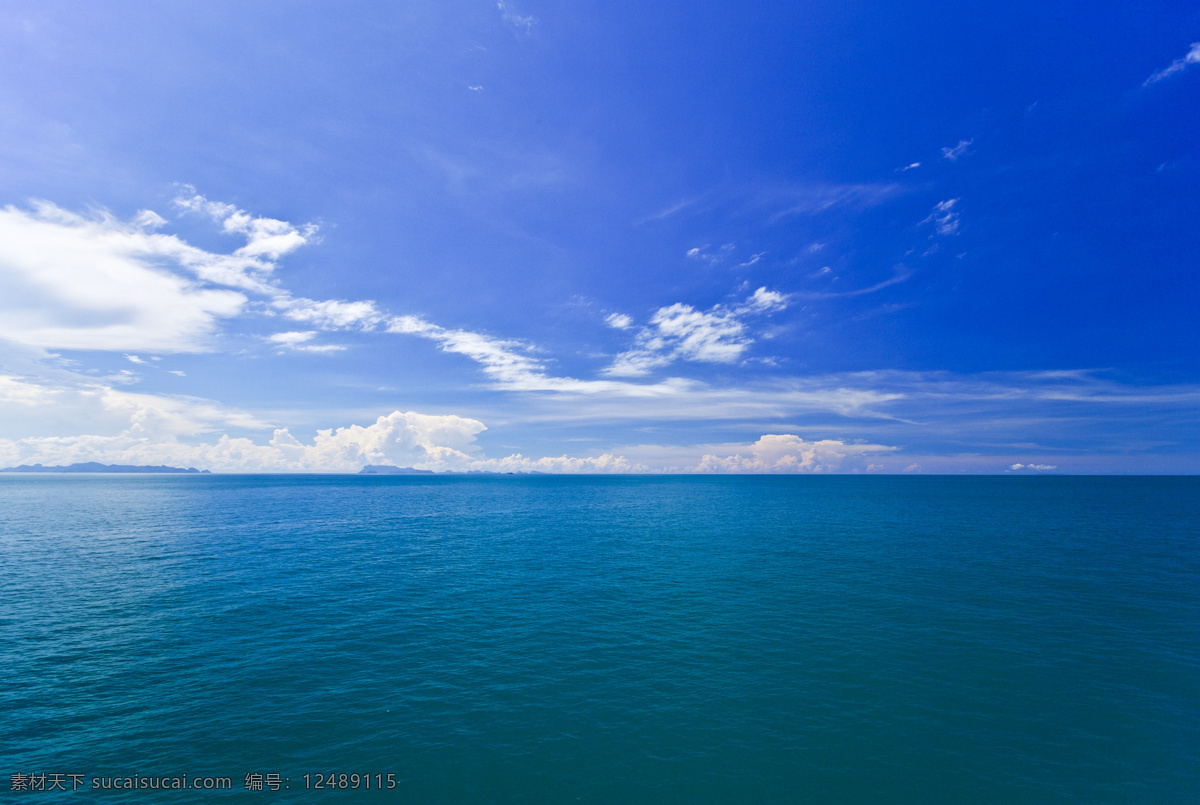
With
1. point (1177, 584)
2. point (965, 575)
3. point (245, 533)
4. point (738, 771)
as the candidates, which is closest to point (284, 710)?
point (738, 771)

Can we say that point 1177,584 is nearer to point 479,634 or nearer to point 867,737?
point 867,737

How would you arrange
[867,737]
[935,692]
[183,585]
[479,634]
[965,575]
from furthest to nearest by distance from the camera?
[965,575] < [183,585] < [479,634] < [935,692] < [867,737]

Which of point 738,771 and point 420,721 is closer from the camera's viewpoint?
point 738,771

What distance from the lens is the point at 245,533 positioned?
93.9 m

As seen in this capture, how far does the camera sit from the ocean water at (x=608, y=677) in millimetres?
23312

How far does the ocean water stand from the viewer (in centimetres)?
2331

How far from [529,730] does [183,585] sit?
52445mm

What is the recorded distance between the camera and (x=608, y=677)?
108ft

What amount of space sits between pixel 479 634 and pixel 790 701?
25.7 m

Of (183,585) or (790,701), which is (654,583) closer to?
(790,701)

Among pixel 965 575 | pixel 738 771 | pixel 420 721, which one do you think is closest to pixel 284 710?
pixel 420 721

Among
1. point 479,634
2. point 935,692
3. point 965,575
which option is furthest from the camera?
point 965,575

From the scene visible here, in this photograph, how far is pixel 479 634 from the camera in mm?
40688

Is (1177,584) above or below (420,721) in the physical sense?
→ above
